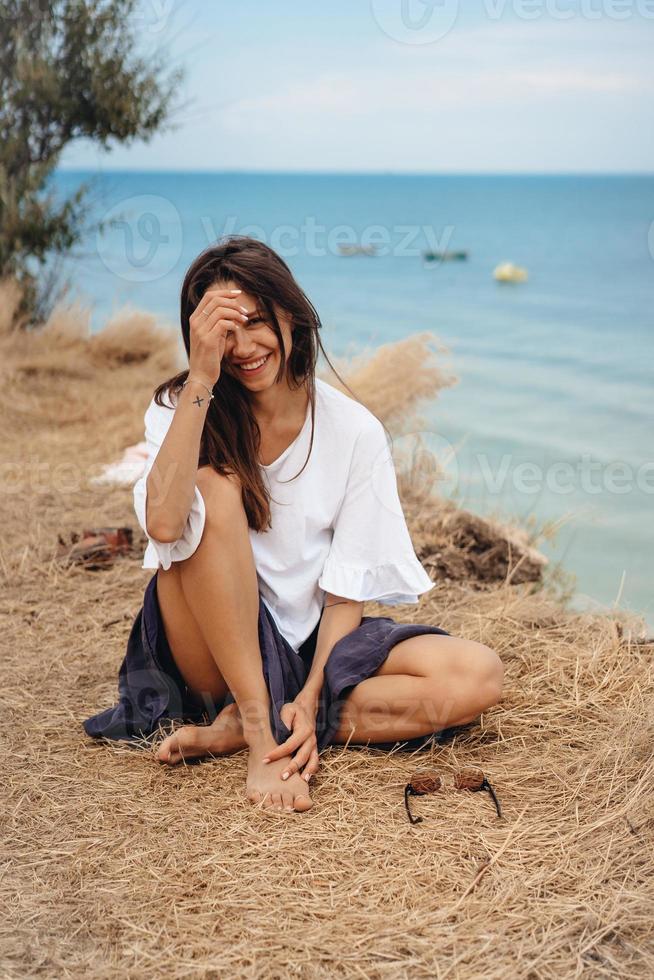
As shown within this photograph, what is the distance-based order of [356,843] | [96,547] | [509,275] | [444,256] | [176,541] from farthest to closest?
[444,256] < [509,275] < [96,547] < [176,541] < [356,843]

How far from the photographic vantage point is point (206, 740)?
2121 millimetres

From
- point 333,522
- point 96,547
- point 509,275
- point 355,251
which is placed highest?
point 355,251

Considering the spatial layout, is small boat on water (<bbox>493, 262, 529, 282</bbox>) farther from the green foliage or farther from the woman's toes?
the woman's toes

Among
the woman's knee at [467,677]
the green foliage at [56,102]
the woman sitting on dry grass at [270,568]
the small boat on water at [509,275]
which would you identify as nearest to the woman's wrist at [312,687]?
the woman sitting on dry grass at [270,568]

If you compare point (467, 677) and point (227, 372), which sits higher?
point (227, 372)

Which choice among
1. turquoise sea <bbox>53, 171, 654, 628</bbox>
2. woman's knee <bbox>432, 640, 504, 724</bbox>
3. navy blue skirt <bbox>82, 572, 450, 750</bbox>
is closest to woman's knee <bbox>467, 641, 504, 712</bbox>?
woman's knee <bbox>432, 640, 504, 724</bbox>

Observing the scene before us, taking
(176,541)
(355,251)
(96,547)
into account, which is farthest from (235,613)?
(355,251)

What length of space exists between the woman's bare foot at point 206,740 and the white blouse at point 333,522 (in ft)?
0.72

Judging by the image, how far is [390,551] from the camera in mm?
2189

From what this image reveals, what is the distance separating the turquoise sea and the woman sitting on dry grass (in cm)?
109

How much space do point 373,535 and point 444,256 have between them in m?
18.9

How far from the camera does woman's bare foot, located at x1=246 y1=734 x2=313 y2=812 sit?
1.96 m

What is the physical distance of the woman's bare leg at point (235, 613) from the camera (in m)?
1.97

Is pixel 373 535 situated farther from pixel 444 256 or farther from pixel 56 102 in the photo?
pixel 444 256
